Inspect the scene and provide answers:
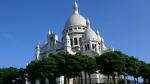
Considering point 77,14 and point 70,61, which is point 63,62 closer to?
point 70,61

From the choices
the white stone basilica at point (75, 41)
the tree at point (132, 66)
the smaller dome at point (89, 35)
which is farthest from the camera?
the smaller dome at point (89, 35)

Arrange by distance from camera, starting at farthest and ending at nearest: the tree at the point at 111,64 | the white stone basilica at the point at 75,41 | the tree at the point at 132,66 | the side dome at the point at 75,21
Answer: the side dome at the point at 75,21, the white stone basilica at the point at 75,41, the tree at the point at 132,66, the tree at the point at 111,64

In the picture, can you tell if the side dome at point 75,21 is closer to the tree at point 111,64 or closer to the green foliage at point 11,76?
the green foliage at point 11,76

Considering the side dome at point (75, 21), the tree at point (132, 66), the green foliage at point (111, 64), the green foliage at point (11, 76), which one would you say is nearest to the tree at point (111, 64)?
the green foliage at point (111, 64)

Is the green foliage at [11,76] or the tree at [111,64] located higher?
the tree at [111,64]

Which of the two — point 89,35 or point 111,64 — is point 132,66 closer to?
point 111,64

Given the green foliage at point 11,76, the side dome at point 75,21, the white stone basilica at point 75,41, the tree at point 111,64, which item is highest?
the side dome at point 75,21

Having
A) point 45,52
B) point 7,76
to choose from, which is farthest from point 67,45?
point 7,76

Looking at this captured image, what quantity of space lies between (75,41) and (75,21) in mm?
7888

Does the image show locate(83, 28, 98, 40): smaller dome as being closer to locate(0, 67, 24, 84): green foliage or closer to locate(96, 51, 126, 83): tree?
locate(96, 51, 126, 83): tree

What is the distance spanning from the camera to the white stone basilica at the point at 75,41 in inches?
4101

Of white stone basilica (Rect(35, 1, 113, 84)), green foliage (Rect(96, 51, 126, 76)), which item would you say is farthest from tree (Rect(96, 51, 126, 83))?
white stone basilica (Rect(35, 1, 113, 84))

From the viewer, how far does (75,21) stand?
390 feet

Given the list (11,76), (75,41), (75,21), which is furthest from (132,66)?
(75,21)
